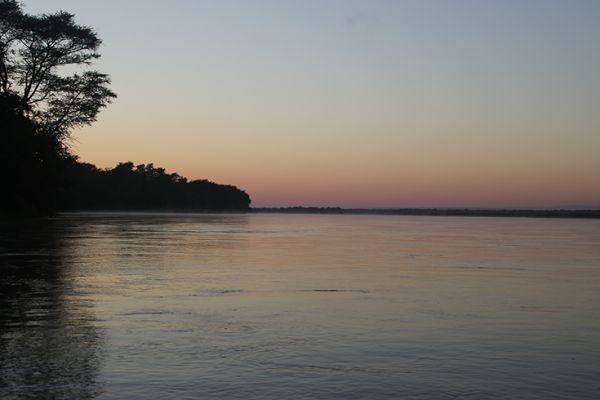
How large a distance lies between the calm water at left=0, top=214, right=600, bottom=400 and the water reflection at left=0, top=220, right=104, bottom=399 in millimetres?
30

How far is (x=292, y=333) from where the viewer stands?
36.9ft

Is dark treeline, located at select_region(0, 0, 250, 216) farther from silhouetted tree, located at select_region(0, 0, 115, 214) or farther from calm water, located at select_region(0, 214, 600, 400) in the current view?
calm water, located at select_region(0, 214, 600, 400)

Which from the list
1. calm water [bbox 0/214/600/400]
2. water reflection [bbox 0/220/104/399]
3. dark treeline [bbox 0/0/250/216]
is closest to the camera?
water reflection [bbox 0/220/104/399]

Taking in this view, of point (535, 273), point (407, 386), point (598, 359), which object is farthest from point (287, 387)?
point (535, 273)

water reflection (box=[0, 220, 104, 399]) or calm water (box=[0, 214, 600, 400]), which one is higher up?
water reflection (box=[0, 220, 104, 399])

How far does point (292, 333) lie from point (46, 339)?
3.92 metres

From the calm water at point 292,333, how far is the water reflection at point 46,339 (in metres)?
0.03

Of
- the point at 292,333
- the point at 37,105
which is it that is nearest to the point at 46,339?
the point at 292,333

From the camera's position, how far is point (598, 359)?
974cm

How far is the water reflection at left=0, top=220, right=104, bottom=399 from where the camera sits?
7.44 meters

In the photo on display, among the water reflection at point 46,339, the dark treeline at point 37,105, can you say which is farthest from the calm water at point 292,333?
the dark treeline at point 37,105

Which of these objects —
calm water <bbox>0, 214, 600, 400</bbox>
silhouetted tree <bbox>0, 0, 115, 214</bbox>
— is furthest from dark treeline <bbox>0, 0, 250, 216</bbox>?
calm water <bbox>0, 214, 600, 400</bbox>

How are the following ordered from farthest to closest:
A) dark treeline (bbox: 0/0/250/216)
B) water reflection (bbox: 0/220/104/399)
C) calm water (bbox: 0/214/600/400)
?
dark treeline (bbox: 0/0/250/216)
calm water (bbox: 0/214/600/400)
water reflection (bbox: 0/220/104/399)

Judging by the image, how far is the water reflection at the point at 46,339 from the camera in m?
7.44
